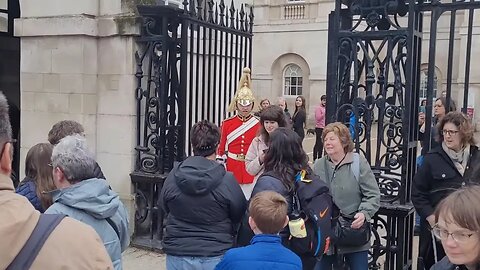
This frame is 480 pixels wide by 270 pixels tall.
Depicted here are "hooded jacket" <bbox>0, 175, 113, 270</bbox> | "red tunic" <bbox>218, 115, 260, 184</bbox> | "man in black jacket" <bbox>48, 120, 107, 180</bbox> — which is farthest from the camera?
"red tunic" <bbox>218, 115, 260, 184</bbox>

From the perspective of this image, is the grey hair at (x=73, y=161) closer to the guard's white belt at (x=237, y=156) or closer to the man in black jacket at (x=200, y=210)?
the man in black jacket at (x=200, y=210)

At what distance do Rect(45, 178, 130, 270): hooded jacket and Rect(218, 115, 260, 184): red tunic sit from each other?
3071 mm

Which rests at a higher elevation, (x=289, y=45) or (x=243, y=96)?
(x=289, y=45)

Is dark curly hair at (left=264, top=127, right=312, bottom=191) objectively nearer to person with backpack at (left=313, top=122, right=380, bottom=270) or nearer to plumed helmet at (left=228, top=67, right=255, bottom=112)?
person with backpack at (left=313, top=122, right=380, bottom=270)

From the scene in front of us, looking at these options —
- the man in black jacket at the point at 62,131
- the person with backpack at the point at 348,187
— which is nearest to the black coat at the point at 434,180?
the person with backpack at the point at 348,187

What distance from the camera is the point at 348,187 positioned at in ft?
14.9

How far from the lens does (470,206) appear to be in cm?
235

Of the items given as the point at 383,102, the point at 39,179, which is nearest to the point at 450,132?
the point at 383,102

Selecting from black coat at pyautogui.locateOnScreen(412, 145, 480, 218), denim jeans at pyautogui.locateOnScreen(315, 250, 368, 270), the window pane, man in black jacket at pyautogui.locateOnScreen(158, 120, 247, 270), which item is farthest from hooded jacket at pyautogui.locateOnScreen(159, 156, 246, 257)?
the window pane

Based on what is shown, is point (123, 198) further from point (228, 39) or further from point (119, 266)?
point (119, 266)

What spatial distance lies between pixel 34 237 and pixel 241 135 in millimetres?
4579

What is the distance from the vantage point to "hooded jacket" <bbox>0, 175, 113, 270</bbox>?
1.62 metres

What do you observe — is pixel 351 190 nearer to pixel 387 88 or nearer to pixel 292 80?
pixel 387 88

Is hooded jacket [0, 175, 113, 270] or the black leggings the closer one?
hooded jacket [0, 175, 113, 270]
